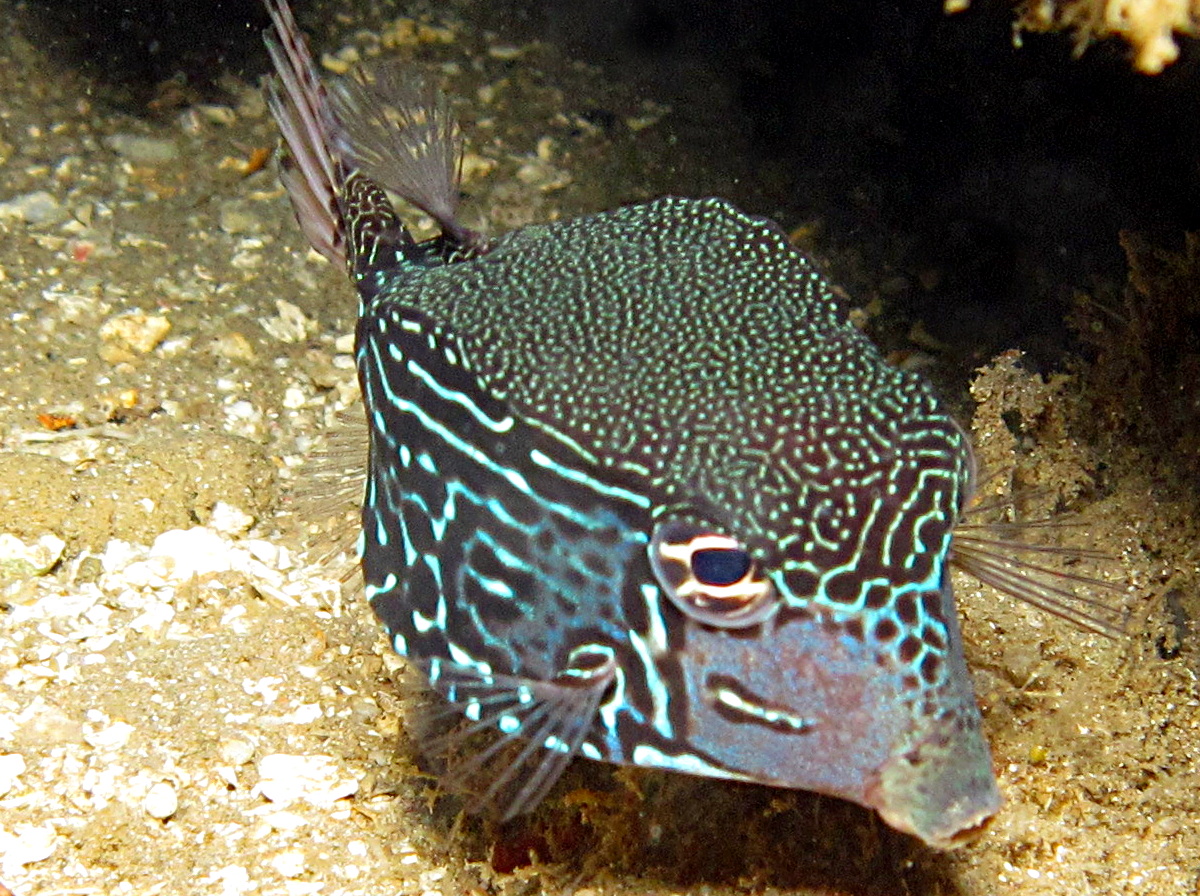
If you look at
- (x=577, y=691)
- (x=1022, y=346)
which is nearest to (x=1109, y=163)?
(x=1022, y=346)

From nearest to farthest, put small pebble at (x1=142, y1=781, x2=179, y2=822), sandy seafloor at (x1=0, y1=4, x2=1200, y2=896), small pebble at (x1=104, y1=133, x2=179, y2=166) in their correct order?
sandy seafloor at (x1=0, y1=4, x2=1200, y2=896) → small pebble at (x1=142, y1=781, x2=179, y2=822) → small pebble at (x1=104, y1=133, x2=179, y2=166)

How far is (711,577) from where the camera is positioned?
2000mm

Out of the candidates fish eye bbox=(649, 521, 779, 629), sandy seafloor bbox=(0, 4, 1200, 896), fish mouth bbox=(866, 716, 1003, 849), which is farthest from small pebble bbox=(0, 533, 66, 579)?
fish mouth bbox=(866, 716, 1003, 849)

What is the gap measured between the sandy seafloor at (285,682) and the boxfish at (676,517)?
80 centimetres

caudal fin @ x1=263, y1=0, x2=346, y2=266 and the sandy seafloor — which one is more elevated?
caudal fin @ x1=263, y1=0, x2=346, y2=266

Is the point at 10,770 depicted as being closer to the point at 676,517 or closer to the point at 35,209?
the point at 676,517

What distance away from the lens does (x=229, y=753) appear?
3.23 meters

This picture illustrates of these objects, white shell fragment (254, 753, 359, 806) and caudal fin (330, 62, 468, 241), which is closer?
white shell fragment (254, 753, 359, 806)

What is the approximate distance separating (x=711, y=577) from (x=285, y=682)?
80.8 inches

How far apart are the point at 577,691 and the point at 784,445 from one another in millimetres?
690

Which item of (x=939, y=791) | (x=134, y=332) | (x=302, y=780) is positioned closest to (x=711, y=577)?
(x=939, y=791)

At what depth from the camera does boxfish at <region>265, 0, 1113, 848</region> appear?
2.03 meters

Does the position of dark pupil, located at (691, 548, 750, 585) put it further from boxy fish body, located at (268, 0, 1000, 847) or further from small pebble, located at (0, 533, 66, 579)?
small pebble, located at (0, 533, 66, 579)

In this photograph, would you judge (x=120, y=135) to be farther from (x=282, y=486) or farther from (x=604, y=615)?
(x=604, y=615)
